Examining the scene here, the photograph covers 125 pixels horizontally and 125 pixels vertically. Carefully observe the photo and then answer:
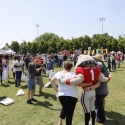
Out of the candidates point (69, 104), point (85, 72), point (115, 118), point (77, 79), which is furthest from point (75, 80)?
point (115, 118)

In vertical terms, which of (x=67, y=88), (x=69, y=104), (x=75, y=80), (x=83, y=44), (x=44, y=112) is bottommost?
(x=44, y=112)

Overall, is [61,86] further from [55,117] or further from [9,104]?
[9,104]

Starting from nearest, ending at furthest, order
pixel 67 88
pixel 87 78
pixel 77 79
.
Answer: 1. pixel 77 79
2. pixel 87 78
3. pixel 67 88

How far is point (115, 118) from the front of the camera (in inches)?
219

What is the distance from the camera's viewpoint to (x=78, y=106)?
6711 mm

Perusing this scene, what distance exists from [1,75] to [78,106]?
6.00 m

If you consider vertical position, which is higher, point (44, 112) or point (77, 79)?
point (77, 79)

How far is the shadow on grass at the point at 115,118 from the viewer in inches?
207

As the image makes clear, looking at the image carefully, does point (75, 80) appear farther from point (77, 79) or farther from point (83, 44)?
point (83, 44)

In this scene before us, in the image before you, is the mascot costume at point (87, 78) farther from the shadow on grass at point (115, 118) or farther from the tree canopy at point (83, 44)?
the tree canopy at point (83, 44)

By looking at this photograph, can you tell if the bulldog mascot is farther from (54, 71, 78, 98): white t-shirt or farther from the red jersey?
(54, 71, 78, 98): white t-shirt

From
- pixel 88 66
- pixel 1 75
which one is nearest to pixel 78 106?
pixel 88 66

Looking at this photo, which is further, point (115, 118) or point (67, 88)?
point (115, 118)

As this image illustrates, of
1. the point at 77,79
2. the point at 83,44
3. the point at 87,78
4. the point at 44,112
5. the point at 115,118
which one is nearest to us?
the point at 77,79
